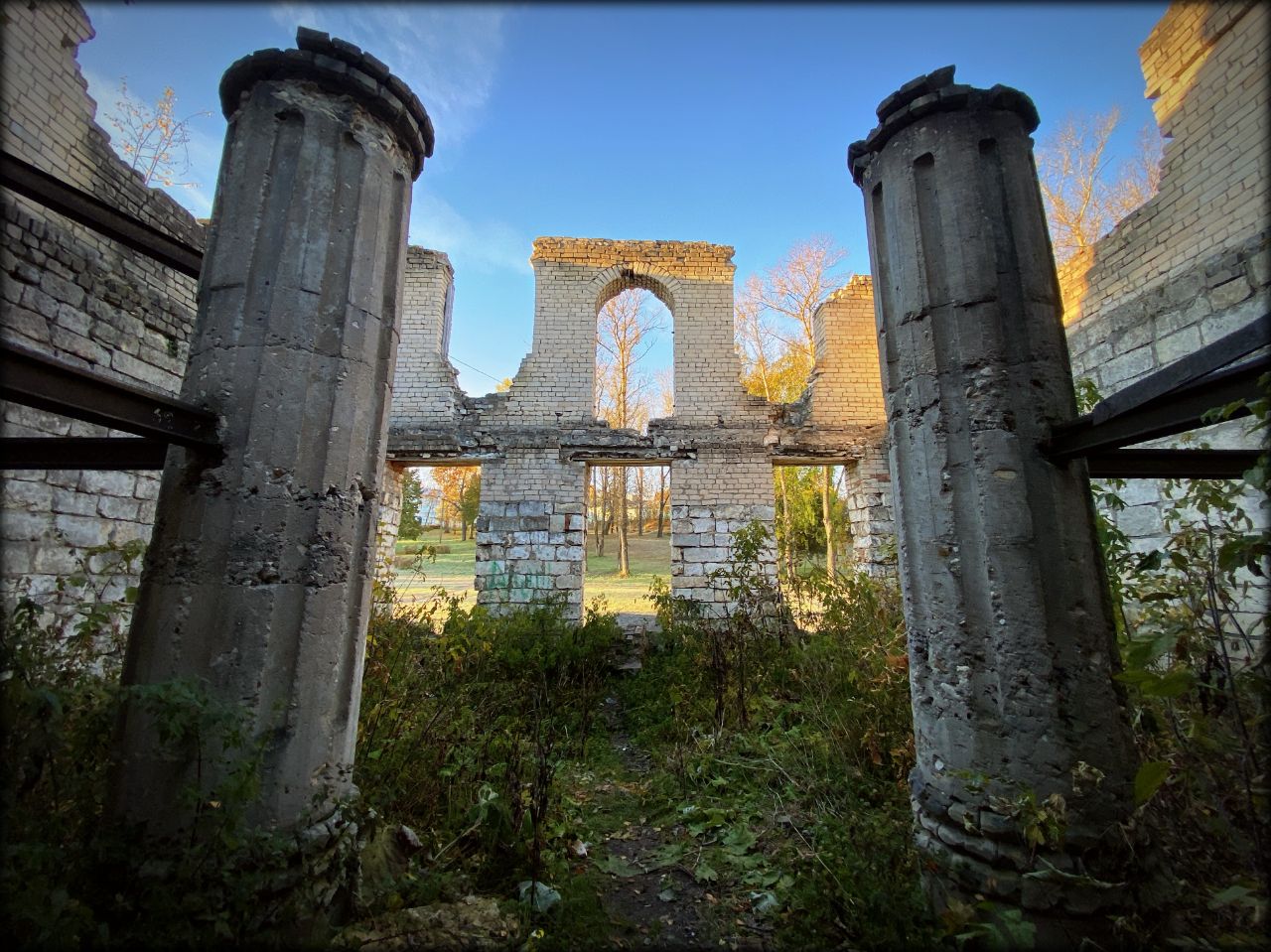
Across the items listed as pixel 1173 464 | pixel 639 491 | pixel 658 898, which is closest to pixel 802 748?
pixel 658 898

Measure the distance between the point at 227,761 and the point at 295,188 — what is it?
8.70ft

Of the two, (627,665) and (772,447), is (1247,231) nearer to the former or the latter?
(772,447)

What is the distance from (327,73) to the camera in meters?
2.90

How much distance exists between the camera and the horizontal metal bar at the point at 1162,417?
6.40 ft

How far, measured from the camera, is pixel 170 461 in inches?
99.7

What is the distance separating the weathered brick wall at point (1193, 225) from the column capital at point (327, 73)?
638 cm

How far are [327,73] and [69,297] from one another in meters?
3.81

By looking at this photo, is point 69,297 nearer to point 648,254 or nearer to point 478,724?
point 478,724

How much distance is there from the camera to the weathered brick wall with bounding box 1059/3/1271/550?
189 inches

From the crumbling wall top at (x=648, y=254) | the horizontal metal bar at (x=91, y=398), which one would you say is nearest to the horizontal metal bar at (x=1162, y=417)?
the horizontal metal bar at (x=91, y=398)

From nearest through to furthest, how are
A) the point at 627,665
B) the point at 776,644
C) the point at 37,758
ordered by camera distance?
1. the point at 37,758
2. the point at 776,644
3. the point at 627,665

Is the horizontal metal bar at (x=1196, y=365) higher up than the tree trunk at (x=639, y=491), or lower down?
lower down

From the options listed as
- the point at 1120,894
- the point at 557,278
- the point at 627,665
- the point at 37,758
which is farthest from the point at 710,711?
the point at 557,278

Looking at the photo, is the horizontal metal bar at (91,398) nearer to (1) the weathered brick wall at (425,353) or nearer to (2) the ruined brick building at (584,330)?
(2) the ruined brick building at (584,330)
